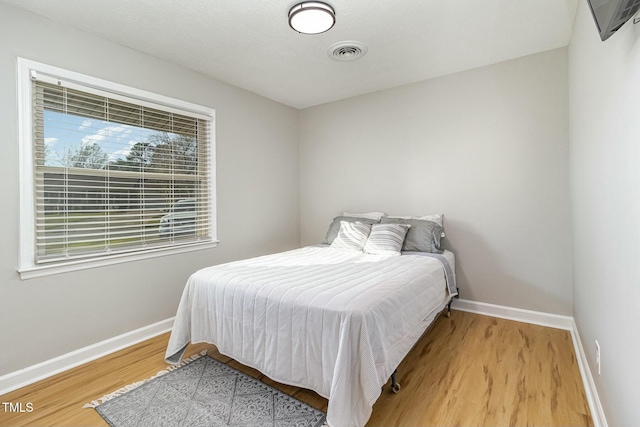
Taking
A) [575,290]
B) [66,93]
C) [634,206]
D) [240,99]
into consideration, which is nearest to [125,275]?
[66,93]

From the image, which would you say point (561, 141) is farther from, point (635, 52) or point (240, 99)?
point (240, 99)

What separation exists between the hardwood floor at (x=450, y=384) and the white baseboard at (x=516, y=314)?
10 centimetres

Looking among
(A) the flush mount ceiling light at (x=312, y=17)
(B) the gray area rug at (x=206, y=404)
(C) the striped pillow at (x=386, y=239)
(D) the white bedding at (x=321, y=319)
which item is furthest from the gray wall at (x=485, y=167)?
(B) the gray area rug at (x=206, y=404)

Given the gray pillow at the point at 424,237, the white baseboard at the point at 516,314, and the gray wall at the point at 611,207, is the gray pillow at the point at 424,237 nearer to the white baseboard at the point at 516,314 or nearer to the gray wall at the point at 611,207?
the white baseboard at the point at 516,314

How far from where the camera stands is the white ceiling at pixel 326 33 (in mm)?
2095

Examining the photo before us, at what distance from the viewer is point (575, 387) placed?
192 cm

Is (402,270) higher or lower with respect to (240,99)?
lower

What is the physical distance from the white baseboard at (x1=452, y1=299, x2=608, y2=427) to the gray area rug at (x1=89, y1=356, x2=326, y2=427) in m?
1.45

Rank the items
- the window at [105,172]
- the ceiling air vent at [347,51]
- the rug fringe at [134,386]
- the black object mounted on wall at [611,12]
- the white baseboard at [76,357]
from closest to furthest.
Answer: the black object mounted on wall at [611,12] → the rug fringe at [134,386] → the white baseboard at [76,357] → the window at [105,172] → the ceiling air vent at [347,51]

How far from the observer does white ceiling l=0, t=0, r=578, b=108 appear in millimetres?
2095

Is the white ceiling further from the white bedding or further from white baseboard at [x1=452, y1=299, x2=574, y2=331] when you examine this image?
white baseboard at [x1=452, y1=299, x2=574, y2=331]

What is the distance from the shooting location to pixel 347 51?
2707 millimetres

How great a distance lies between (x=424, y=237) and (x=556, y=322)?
1.35 meters

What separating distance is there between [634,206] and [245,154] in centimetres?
328
